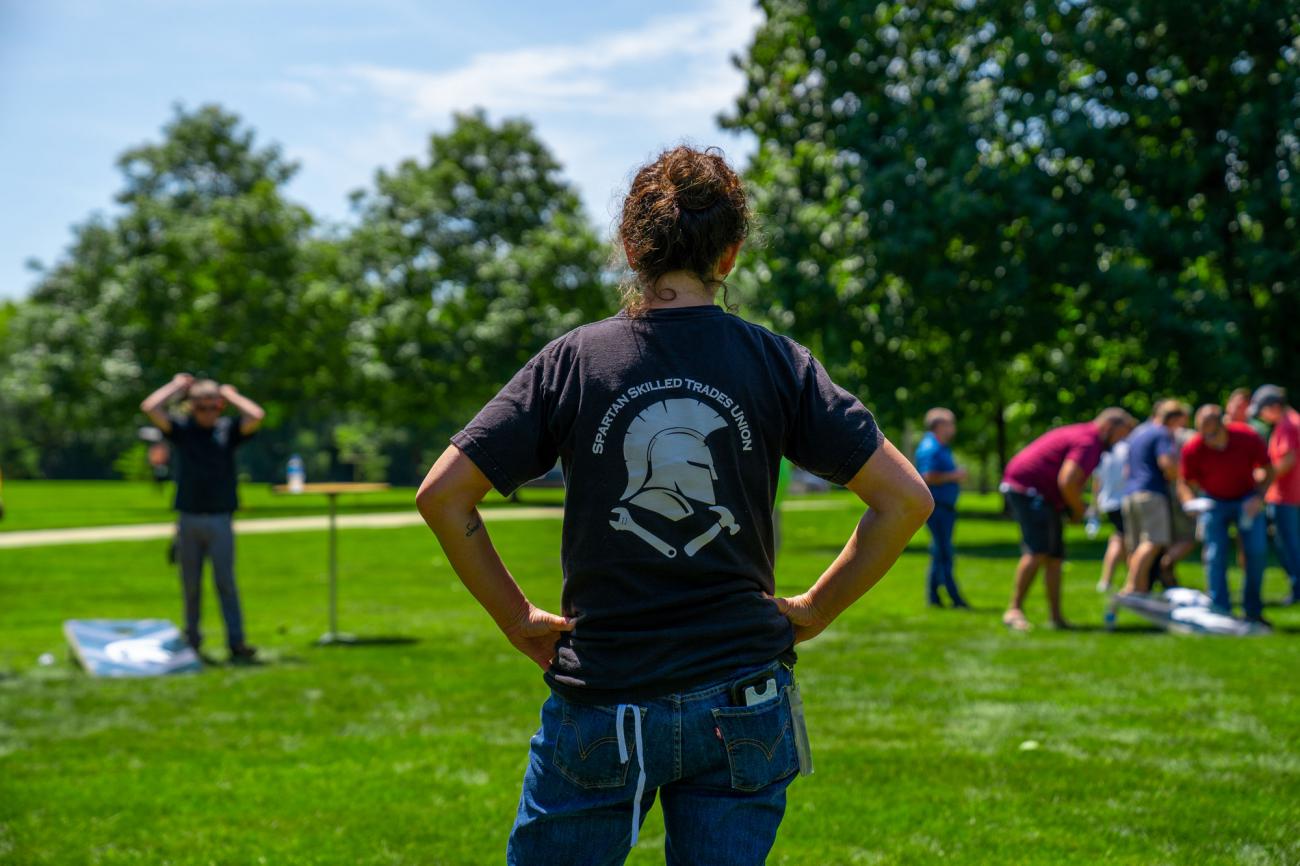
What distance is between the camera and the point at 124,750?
732 cm

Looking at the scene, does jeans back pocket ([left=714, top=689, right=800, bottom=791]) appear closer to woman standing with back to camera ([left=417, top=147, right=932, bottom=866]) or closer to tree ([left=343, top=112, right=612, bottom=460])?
woman standing with back to camera ([left=417, top=147, right=932, bottom=866])

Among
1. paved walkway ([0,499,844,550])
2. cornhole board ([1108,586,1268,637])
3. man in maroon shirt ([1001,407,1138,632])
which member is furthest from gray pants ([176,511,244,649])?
paved walkway ([0,499,844,550])

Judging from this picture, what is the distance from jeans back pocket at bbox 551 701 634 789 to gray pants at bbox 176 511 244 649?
834 cm

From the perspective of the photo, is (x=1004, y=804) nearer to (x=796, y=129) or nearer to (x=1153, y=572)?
(x=1153, y=572)

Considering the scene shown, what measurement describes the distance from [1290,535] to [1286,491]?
47 centimetres

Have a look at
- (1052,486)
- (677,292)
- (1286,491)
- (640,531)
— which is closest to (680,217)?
(677,292)

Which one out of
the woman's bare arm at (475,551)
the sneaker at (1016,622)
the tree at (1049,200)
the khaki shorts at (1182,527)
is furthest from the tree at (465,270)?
the woman's bare arm at (475,551)

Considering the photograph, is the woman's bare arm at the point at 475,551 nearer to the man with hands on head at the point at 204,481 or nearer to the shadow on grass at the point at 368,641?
the man with hands on head at the point at 204,481

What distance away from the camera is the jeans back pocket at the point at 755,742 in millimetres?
2469

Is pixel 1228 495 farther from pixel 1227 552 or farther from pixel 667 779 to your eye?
pixel 667 779

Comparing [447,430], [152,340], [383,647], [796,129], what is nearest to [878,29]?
[796,129]

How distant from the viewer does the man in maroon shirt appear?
36.1 feet

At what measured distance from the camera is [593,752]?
2475 mm

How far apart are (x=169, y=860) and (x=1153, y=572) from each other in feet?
37.1
